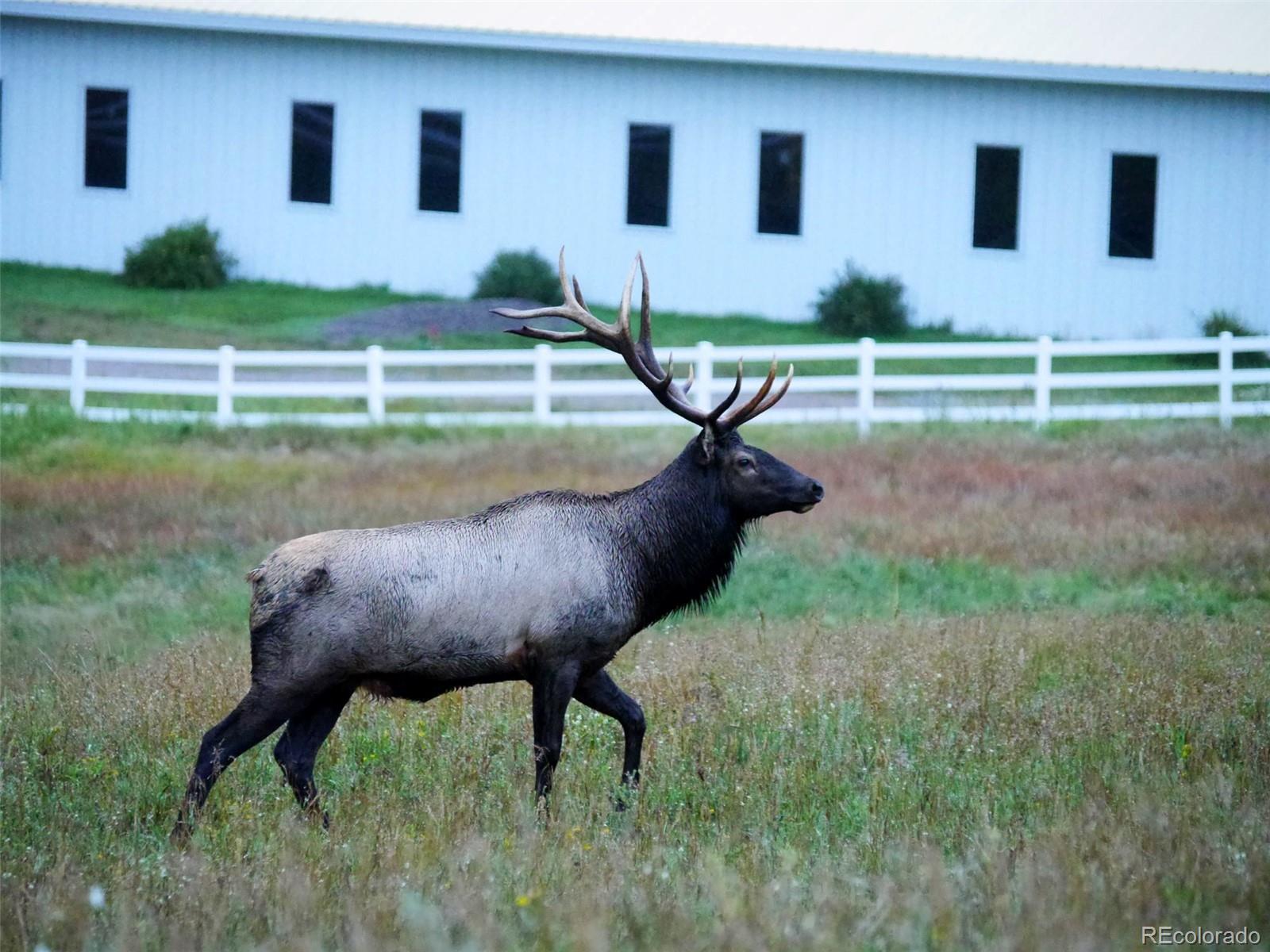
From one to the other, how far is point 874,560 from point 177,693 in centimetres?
638

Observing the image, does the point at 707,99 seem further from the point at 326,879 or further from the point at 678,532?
the point at 326,879

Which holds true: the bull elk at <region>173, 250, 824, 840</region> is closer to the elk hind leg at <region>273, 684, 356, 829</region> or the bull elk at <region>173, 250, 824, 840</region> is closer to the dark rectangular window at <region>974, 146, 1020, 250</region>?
the elk hind leg at <region>273, 684, 356, 829</region>

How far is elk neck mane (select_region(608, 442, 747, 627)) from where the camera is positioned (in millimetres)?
7359

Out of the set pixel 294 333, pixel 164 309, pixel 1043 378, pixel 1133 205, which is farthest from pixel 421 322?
pixel 1133 205

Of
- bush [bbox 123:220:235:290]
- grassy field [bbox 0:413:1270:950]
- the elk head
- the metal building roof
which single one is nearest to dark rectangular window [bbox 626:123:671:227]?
the metal building roof

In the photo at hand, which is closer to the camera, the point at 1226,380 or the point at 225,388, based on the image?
the point at 1226,380

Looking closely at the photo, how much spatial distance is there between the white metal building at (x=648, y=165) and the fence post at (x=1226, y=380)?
6045mm

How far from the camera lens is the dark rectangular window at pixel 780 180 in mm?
24609

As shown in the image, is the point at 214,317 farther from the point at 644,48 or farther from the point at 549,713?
the point at 549,713

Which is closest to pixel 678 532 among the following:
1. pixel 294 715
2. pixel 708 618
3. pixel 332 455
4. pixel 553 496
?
pixel 553 496

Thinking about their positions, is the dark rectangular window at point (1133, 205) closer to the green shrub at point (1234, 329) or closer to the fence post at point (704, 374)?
the green shrub at point (1234, 329)

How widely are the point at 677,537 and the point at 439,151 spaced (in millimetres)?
18596

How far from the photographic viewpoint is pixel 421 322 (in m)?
23.1

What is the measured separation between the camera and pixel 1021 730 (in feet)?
25.6
